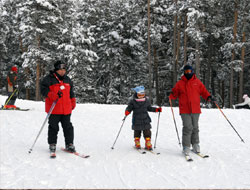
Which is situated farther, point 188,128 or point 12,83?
point 12,83

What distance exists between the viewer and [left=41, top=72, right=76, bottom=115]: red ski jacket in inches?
224

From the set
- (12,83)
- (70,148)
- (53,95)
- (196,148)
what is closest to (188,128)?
(196,148)

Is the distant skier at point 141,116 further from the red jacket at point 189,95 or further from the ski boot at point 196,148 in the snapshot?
the ski boot at point 196,148

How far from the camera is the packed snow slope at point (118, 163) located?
4.33 m

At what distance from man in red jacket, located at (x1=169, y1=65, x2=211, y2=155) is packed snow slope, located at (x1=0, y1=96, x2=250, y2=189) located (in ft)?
1.42

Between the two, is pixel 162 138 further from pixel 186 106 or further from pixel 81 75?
pixel 81 75

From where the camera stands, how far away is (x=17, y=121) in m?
10.1

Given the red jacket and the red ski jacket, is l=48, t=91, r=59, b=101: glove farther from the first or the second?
the red jacket

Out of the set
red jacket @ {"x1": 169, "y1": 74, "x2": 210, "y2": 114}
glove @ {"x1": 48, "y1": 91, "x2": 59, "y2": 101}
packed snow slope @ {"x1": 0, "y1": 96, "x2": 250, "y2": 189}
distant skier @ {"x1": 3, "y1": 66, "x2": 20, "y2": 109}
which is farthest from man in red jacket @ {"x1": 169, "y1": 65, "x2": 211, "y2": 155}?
distant skier @ {"x1": 3, "y1": 66, "x2": 20, "y2": 109}

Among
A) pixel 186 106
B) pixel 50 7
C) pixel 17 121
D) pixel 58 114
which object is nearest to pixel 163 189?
pixel 186 106

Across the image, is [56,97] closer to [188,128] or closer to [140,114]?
[140,114]

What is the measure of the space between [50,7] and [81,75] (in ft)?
22.4

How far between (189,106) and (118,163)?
2.10 metres

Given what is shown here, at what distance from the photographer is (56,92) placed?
5723mm
